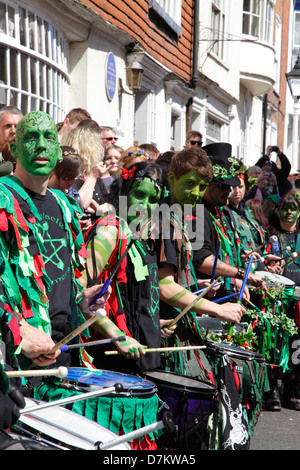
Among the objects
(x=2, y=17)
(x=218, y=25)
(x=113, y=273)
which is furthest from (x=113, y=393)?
(x=218, y=25)

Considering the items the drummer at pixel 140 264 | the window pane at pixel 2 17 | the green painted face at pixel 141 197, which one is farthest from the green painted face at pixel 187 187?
the window pane at pixel 2 17

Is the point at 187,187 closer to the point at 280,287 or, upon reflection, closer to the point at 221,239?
the point at 221,239

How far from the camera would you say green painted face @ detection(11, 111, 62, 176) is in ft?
10.8

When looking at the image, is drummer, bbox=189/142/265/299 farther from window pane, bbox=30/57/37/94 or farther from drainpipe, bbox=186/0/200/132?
drainpipe, bbox=186/0/200/132

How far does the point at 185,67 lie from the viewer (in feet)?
44.7

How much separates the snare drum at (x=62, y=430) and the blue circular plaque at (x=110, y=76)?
691cm

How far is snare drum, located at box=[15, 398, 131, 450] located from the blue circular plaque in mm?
6905

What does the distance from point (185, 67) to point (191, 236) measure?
8.78 metres

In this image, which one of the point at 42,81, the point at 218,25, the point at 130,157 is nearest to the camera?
the point at 130,157

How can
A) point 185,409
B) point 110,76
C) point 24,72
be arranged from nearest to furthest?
1. point 185,409
2. point 24,72
3. point 110,76

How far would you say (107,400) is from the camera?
9.96ft

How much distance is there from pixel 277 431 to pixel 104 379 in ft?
9.64

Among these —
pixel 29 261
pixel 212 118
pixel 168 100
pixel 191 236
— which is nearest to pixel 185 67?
pixel 168 100

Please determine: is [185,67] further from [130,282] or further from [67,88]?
[130,282]
